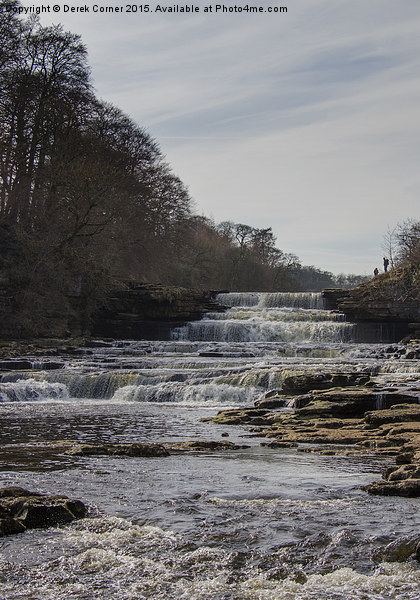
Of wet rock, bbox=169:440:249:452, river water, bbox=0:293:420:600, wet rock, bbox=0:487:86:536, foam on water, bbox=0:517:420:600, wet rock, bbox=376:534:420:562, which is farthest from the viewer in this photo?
wet rock, bbox=169:440:249:452

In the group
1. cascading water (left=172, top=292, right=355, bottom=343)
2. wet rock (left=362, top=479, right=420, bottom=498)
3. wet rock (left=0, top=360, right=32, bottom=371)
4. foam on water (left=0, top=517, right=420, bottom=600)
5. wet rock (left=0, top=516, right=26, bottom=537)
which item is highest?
cascading water (left=172, top=292, right=355, bottom=343)

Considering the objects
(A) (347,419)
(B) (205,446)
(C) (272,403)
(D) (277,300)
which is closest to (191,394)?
(C) (272,403)

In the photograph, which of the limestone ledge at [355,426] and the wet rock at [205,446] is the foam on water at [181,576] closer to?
the limestone ledge at [355,426]

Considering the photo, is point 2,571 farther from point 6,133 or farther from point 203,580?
point 6,133

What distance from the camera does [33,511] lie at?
23.3 feet

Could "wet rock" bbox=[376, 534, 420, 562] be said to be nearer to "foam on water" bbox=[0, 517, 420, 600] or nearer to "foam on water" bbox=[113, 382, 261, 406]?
"foam on water" bbox=[0, 517, 420, 600]

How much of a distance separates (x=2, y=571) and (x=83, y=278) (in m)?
33.2

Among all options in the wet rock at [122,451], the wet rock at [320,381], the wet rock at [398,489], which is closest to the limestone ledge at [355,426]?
the wet rock at [398,489]

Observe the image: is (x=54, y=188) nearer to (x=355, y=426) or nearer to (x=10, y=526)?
(x=355, y=426)

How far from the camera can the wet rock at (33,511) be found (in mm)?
6861

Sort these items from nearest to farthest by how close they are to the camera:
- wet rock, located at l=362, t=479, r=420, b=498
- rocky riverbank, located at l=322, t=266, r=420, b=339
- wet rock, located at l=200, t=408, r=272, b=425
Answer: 1. wet rock, located at l=362, t=479, r=420, b=498
2. wet rock, located at l=200, t=408, r=272, b=425
3. rocky riverbank, located at l=322, t=266, r=420, b=339

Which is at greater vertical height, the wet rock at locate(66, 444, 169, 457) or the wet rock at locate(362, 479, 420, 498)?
the wet rock at locate(362, 479, 420, 498)

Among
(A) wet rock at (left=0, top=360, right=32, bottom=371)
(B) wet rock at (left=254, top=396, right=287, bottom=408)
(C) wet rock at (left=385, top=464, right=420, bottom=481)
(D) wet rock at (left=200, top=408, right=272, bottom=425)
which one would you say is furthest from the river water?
(A) wet rock at (left=0, top=360, right=32, bottom=371)

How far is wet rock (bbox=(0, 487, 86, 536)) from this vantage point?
6861 millimetres
